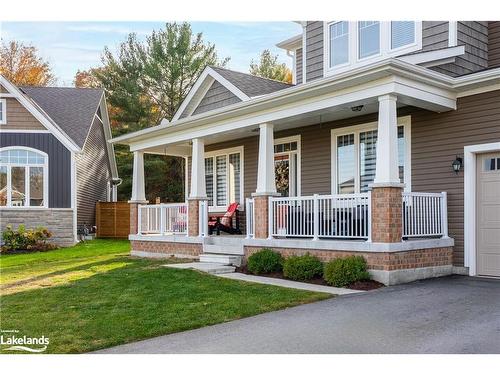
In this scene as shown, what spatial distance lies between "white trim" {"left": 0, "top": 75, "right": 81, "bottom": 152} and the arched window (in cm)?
89

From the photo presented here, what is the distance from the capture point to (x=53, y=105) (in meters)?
23.2

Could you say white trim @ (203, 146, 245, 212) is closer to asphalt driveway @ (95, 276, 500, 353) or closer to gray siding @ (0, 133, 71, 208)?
gray siding @ (0, 133, 71, 208)

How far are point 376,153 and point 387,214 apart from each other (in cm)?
166

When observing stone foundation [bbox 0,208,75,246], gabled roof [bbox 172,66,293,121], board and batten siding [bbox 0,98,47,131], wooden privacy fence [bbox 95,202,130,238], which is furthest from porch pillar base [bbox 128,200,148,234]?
wooden privacy fence [bbox 95,202,130,238]

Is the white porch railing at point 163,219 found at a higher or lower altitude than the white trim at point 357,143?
lower

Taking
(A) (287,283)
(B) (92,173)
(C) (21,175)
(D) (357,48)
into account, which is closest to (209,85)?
(D) (357,48)

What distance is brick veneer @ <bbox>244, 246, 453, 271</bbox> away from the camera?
9.05 meters

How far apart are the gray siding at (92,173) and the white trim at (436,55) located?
14.1m

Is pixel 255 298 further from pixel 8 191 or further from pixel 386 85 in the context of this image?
pixel 8 191

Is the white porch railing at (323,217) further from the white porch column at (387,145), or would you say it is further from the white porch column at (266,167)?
the white porch column at (387,145)

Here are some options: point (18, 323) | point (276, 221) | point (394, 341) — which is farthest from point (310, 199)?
point (18, 323)

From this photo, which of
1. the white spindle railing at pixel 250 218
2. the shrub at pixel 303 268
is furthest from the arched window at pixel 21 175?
the shrub at pixel 303 268

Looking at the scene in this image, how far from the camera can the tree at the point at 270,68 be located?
37.2 meters

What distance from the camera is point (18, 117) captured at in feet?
65.2
